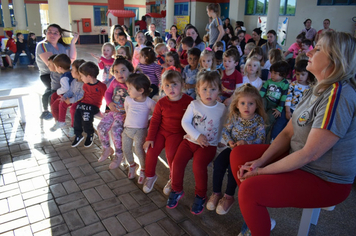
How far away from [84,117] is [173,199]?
5.36 feet

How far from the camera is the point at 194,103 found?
252 cm

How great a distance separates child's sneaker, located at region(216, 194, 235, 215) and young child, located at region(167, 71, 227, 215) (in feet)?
0.49

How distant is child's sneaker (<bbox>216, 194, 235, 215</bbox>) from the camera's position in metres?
2.32

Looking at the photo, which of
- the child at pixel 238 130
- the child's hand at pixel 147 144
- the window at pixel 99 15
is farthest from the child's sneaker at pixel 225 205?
the window at pixel 99 15

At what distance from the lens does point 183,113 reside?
2650 millimetres

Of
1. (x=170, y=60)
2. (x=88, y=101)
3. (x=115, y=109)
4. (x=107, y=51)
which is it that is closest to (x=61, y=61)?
(x=88, y=101)

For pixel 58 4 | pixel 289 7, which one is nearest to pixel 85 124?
pixel 58 4

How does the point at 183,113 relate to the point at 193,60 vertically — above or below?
below

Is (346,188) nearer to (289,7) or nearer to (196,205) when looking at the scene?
(196,205)

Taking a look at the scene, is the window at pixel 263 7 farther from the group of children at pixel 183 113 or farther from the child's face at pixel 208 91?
the child's face at pixel 208 91

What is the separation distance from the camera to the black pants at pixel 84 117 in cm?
340

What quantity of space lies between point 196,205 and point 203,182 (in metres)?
0.21

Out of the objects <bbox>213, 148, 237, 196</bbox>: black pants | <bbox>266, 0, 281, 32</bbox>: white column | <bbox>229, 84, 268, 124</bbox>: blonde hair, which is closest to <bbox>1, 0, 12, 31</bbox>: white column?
<bbox>266, 0, 281, 32</bbox>: white column

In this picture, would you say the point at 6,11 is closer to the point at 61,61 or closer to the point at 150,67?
the point at 61,61
